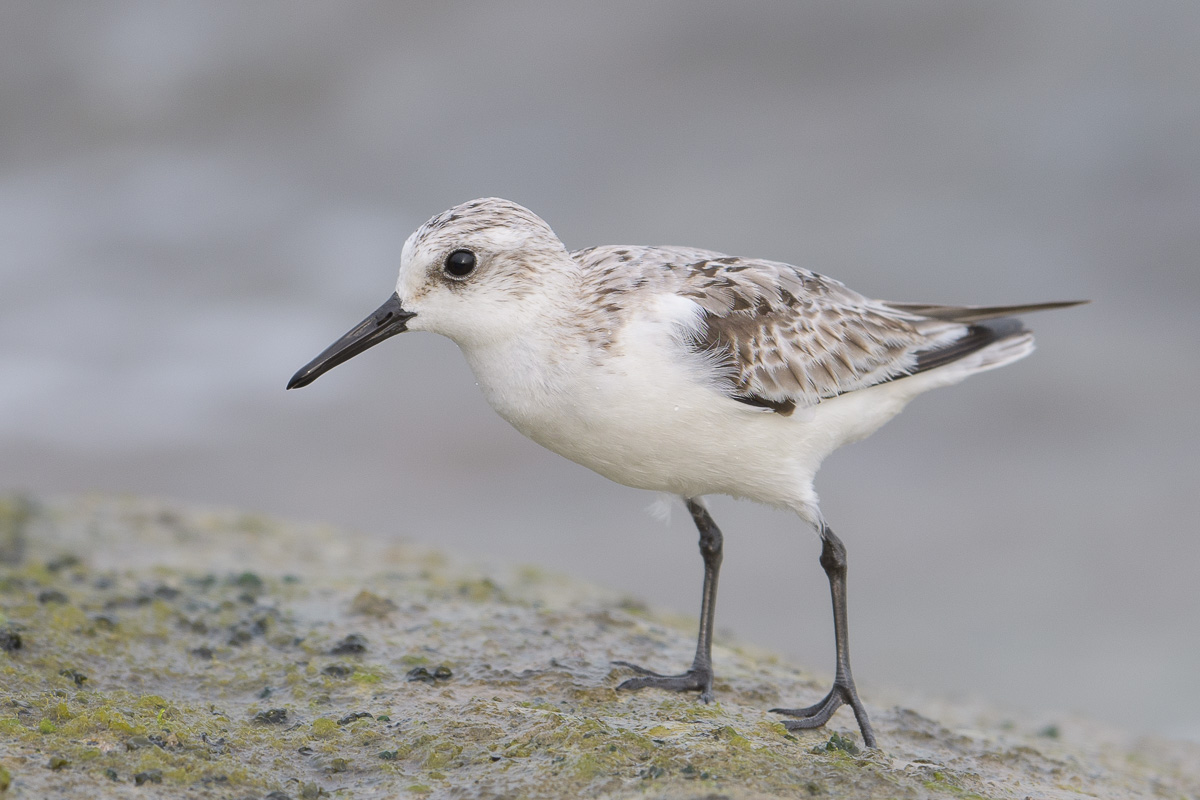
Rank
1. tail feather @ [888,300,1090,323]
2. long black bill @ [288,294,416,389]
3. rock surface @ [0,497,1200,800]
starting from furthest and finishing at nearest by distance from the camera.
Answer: tail feather @ [888,300,1090,323], long black bill @ [288,294,416,389], rock surface @ [0,497,1200,800]

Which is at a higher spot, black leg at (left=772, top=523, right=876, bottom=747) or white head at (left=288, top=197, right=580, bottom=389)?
white head at (left=288, top=197, right=580, bottom=389)

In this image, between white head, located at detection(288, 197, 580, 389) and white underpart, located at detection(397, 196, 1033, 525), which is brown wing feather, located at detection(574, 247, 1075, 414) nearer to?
white underpart, located at detection(397, 196, 1033, 525)

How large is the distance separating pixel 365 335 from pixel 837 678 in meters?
2.79

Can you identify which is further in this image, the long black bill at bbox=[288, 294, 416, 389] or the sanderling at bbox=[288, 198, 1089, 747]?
the long black bill at bbox=[288, 294, 416, 389]

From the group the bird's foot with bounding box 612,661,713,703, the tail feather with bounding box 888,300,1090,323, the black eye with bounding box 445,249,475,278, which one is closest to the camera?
the black eye with bounding box 445,249,475,278

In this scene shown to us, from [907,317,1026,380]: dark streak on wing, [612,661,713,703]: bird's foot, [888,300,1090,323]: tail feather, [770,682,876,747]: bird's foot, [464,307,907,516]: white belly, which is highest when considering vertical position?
[888,300,1090,323]: tail feather

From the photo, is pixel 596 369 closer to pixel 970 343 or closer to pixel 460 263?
pixel 460 263

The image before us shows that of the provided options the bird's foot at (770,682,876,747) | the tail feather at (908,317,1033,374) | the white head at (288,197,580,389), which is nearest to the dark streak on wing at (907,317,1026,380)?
the tail feather at (908,317,1033,374)

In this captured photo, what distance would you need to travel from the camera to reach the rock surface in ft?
13.3

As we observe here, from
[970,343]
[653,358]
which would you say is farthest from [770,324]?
[970,343]

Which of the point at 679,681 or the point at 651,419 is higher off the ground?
the point at 651,419

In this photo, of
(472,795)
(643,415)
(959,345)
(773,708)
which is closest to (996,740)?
(773,708)

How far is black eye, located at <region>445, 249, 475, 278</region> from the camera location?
16.5 feet

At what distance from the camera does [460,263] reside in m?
5.04
